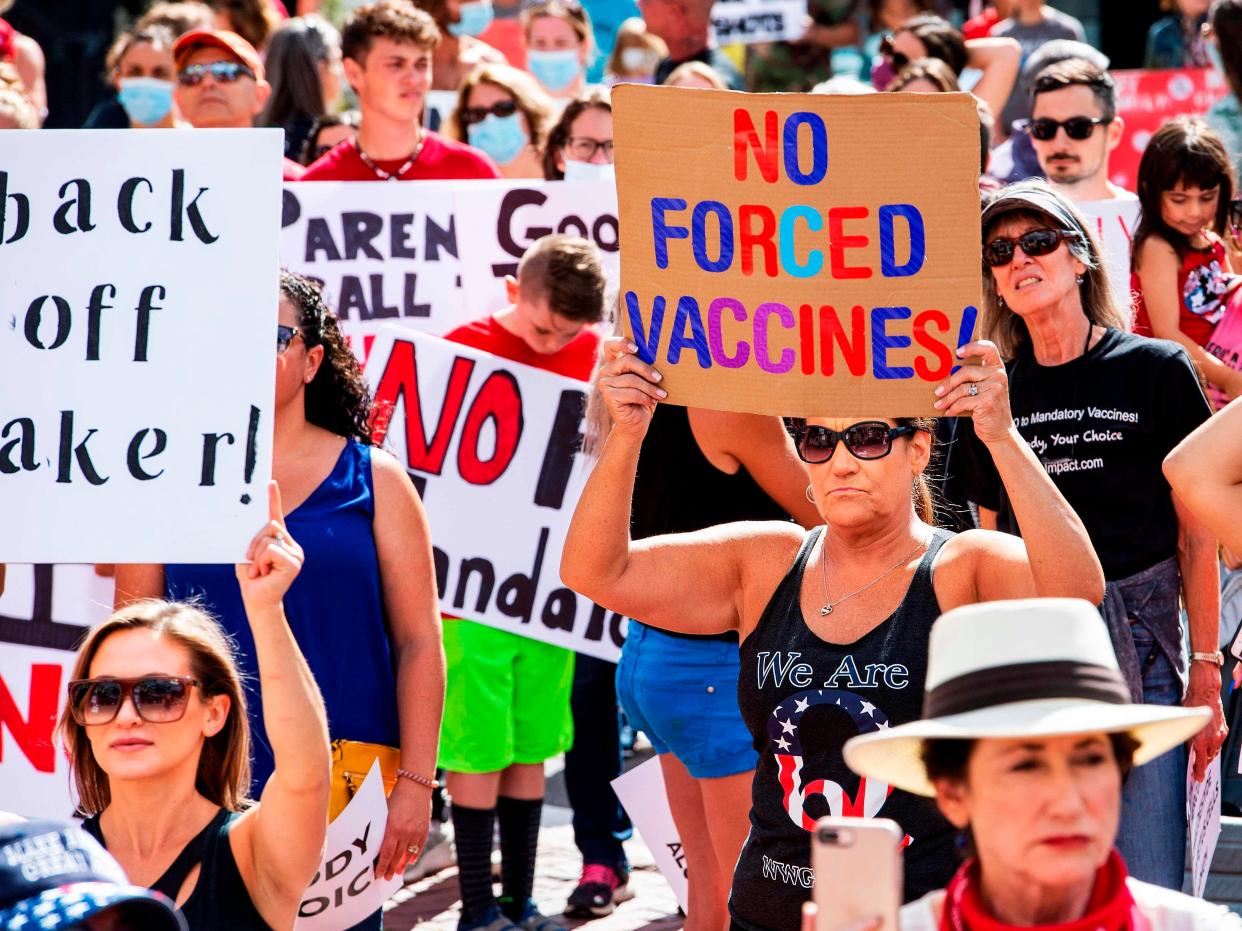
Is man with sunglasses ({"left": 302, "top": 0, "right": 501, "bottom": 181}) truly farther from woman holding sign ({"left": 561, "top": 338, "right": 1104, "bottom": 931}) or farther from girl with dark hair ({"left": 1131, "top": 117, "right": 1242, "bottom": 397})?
woman holding sign ({"left": 561, "top": 338, "right": 1104, "bottom": 931})

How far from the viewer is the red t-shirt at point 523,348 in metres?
6.26

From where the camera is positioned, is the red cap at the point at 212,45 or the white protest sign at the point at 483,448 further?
the red cap at the point at 212,45

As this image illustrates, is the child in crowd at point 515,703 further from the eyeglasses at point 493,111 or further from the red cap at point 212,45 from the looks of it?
the eyeglasses at point 493,111

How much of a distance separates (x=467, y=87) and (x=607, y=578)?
5123 mm

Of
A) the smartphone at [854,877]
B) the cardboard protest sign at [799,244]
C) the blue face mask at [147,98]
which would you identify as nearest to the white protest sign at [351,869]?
the cardboard protest sign at [799,244]

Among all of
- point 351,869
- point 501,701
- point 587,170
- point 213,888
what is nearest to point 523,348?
point 501,701

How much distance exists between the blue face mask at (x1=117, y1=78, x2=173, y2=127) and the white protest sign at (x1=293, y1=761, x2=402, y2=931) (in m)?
5.47

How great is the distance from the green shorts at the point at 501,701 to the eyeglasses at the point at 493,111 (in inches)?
118

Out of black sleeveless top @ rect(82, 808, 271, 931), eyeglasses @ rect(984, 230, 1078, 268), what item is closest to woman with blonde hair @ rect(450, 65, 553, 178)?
eyeglasses @ rect(984, 230, 1078, 268)

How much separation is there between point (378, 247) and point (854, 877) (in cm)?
526

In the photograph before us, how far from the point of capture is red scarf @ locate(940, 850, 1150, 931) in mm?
2510

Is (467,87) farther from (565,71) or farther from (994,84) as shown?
(994,84)

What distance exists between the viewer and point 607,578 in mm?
3748

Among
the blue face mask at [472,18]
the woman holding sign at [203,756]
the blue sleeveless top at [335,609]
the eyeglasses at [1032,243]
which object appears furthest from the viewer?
the blue face mask at [472,18]
